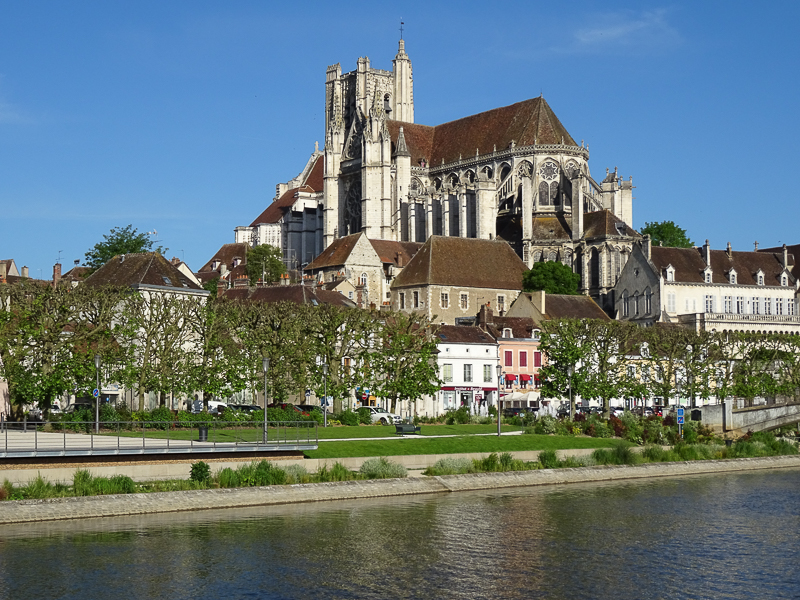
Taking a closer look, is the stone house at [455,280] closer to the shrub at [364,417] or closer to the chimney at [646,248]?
the chimney at [646,248]

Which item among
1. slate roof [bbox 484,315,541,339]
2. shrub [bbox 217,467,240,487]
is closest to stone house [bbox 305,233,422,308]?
slate roof [bbox 484,315,541,339]

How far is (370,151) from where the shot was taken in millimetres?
128000

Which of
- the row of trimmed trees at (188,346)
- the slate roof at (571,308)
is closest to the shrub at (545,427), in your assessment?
the row of trimmed trees at (188,346)

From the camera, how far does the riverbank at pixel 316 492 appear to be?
113 feet

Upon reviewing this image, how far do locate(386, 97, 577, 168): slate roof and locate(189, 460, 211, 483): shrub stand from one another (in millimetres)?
92203

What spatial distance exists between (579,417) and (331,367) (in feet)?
41.9

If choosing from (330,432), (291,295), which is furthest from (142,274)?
(330,432)

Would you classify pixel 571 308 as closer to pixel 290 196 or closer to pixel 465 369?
pixel 465 369

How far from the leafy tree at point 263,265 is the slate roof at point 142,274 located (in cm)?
4908

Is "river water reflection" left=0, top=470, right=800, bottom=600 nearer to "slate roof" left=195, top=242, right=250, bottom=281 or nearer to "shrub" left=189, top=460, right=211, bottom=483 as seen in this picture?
"shrub" left=189, top=460, right=211, bottom=483

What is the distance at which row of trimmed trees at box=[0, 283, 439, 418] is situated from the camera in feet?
166

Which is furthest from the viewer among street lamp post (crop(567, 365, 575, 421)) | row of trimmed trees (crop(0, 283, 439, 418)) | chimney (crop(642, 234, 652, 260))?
chimney (crop(642, 234, 652, 260))

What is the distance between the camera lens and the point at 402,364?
62000 millimetres

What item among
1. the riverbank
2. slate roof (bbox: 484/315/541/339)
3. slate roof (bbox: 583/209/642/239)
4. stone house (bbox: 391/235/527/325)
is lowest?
the riverbank
